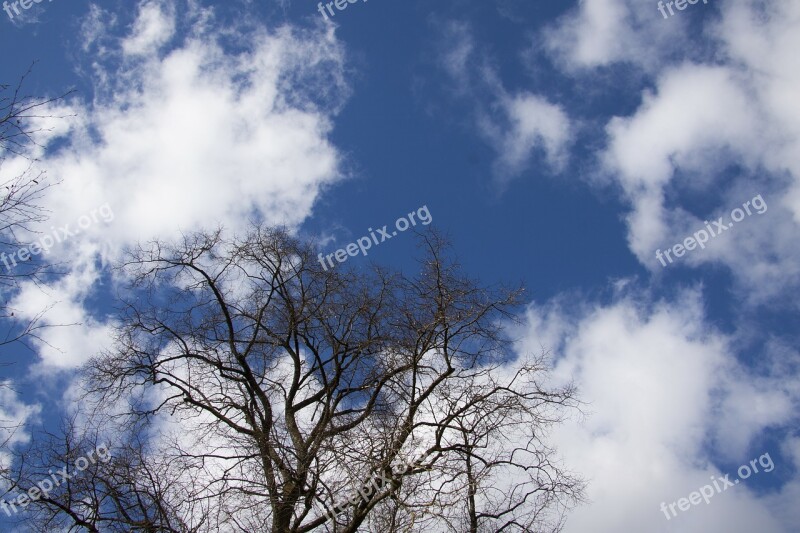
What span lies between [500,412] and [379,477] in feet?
8.72

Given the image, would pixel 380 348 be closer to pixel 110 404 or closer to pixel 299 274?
pixel 299 274

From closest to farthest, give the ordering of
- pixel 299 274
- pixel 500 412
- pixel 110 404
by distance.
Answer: pixel 500 412
pixel 110 404
pixel 299 274

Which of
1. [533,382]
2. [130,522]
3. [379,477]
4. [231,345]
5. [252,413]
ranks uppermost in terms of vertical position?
[231,345]

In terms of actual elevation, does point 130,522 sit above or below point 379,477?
above

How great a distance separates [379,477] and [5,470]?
395 cm

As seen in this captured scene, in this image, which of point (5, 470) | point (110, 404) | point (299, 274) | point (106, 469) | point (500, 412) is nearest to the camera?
point (5, 470)

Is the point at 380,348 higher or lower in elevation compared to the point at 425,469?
higher

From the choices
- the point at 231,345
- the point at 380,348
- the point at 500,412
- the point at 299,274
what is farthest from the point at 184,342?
the point at 500,412

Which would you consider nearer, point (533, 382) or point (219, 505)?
point (219, 505)

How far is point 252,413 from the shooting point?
36.8 ft

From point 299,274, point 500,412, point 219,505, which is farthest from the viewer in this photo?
point 299,274

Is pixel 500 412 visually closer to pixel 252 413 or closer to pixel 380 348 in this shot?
pixel 380 348

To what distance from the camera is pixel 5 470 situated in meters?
5.11

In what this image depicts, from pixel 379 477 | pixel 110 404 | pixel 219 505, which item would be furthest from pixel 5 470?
pixel 110 404
